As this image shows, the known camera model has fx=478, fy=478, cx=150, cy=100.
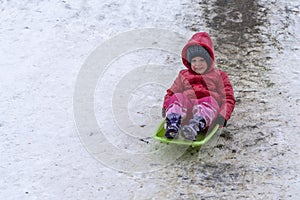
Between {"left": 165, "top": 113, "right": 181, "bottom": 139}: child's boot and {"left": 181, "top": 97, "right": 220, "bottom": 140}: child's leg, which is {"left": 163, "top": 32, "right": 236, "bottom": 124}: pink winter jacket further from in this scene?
{"left": 165, "top": 113, "right": 181, "bottom": 139}: child's boot

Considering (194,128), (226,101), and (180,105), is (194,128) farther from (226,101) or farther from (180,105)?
(226,101)

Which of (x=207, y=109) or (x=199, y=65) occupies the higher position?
(x=199, y=65)

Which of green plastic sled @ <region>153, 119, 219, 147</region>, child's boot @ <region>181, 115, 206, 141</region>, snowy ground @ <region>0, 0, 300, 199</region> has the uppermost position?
child's boot @ <region>181, 115, 206, 141</region>

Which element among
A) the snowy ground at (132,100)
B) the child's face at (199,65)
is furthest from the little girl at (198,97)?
the snowy ground at (132,100)

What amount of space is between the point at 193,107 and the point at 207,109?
18cm

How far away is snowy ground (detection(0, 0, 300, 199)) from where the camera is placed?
431cm

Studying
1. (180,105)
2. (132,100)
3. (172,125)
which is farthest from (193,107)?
(132,100)

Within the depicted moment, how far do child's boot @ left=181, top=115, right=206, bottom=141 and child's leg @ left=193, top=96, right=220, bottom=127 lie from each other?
0.05 metres

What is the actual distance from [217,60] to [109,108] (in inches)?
63.3

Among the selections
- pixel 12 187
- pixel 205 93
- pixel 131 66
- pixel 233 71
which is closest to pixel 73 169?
pixel 12 187

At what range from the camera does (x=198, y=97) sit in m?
4.89

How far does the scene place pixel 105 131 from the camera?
500 centimetres

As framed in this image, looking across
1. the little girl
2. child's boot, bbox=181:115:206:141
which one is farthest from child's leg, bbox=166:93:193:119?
child's boot, bbox=181:115:206:141

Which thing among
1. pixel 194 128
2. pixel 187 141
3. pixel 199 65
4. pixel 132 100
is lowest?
pixel 132 100
